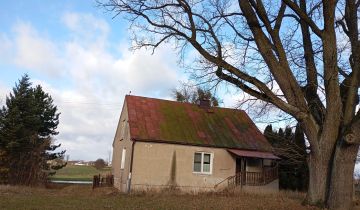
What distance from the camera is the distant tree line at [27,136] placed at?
32906mm

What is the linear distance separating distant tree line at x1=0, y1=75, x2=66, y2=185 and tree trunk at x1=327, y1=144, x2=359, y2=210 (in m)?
24.6

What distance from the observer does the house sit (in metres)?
26.7

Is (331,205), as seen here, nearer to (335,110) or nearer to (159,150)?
(335,110)

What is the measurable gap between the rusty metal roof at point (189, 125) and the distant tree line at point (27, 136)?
948 cm

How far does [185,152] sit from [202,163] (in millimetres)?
1360

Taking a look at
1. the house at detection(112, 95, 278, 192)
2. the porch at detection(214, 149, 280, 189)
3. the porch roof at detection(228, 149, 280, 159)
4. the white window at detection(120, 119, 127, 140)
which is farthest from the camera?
the white window at detection(120, 119, 127, 140)

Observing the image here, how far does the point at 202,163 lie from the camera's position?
28125 mm

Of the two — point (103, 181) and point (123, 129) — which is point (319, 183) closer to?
point (123, 129)

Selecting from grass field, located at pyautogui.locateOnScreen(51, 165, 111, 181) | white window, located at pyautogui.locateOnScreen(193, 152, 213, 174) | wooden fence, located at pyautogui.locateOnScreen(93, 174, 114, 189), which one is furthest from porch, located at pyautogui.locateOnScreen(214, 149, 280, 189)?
grass field, located at pyautogui.locateOnScreen(51, 165, 111, 181)

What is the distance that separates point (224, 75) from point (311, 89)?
10.6 feet

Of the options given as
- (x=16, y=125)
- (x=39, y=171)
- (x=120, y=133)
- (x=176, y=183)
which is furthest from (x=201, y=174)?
(x=16, y=125)

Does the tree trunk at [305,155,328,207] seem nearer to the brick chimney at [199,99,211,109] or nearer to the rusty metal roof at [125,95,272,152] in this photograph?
the rusty metal roof at [125,95,272,152]

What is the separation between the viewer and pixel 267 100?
15422mm

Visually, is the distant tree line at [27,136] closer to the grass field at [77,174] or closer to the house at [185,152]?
the house at [185,152]
